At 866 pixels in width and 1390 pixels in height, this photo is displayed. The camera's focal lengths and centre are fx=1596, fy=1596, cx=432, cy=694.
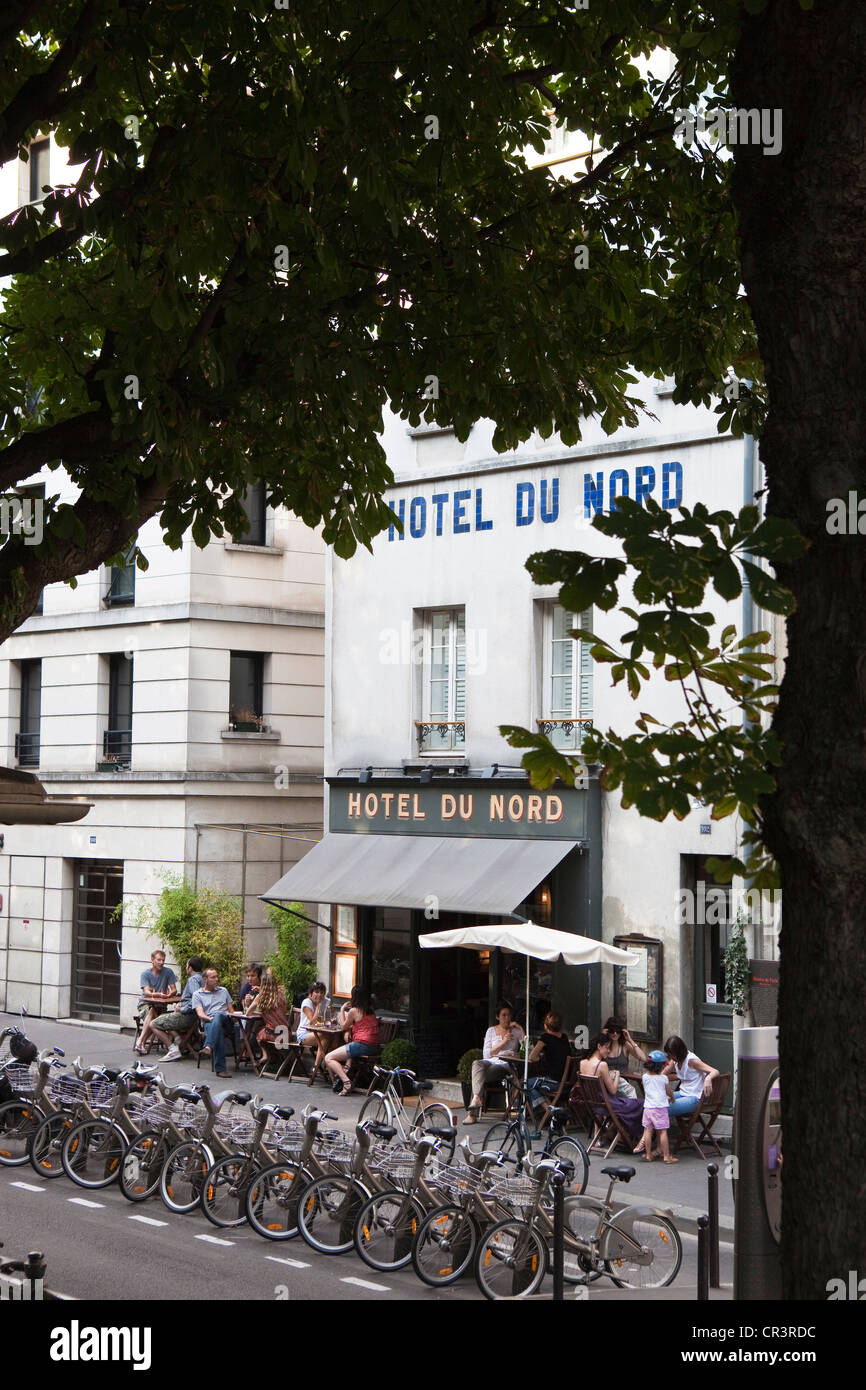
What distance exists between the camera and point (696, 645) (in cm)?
425

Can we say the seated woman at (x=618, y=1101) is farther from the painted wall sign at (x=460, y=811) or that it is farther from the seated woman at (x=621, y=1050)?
the painted wall sign at (x=460, y=811)

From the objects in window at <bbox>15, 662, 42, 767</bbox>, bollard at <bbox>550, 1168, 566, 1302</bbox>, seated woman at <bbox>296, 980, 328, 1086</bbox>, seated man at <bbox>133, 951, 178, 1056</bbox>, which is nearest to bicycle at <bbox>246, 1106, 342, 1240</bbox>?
bollard at <bbox>550, 1168, 566, 1302</bbox>

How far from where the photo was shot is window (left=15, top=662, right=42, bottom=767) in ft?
97.0

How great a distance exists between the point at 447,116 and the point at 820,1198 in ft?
19.4

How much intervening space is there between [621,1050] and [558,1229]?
24.2ft

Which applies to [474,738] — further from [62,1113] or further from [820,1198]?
[820,1198]

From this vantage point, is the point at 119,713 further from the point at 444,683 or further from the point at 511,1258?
the point at 511,1258

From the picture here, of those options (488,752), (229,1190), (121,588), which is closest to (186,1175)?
(229,1190)

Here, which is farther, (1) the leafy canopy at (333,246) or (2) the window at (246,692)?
(2) the window at (246,692)

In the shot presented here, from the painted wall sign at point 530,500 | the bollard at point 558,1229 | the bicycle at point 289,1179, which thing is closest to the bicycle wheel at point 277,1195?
the bicycle at point 289,1179

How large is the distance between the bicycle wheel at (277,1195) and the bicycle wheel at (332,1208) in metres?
0.16

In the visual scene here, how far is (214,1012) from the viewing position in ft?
74.0

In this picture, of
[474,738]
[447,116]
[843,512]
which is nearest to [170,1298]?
[447,116]

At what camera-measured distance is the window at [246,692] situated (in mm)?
26938
